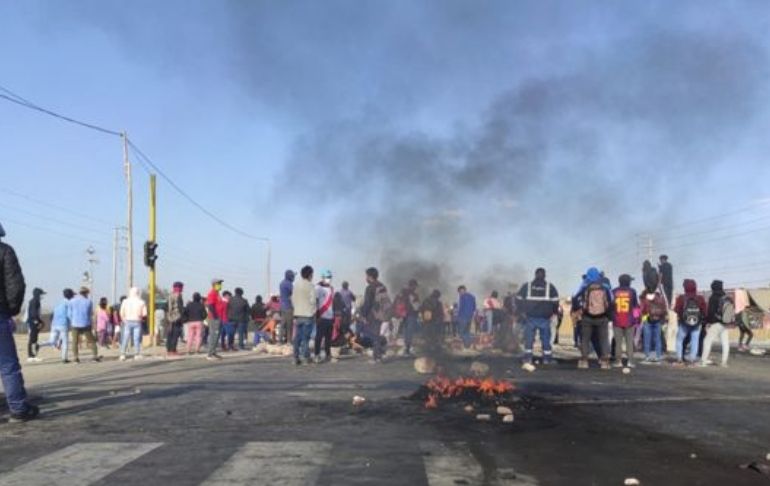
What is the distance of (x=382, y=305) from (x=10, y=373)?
360 inches

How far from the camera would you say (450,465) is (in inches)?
202

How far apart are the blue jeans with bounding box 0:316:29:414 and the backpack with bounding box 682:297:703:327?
35.1 ft

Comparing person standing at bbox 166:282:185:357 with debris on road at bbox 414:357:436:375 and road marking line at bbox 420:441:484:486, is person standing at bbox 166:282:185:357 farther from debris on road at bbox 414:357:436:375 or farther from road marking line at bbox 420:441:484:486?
road marking line at bbox 420:441:484:486

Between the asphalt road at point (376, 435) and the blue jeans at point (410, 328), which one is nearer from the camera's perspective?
the asphalt road at point (376, 435)

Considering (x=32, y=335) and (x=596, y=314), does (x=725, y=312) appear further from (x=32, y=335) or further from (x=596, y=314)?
(x=32, y=335)

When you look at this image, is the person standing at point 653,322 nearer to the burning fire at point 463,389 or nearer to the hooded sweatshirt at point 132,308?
the burning fire at point 463,389

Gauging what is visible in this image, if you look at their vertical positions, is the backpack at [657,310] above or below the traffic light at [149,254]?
below

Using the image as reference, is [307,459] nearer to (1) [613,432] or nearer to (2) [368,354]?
(1) [613,432]

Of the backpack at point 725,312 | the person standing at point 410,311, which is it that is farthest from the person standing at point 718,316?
the person standing at point 410,311

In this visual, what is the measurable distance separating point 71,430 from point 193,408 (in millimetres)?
1420

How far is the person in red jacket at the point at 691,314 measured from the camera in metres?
13.5

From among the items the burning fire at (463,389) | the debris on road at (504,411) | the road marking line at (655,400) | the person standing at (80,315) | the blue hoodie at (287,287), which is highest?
the blue hoodie at (287,287)

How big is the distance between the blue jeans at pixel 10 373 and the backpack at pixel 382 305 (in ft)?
28.2

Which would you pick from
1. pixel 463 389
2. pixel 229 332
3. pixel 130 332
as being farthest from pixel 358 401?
pixel 229 332
